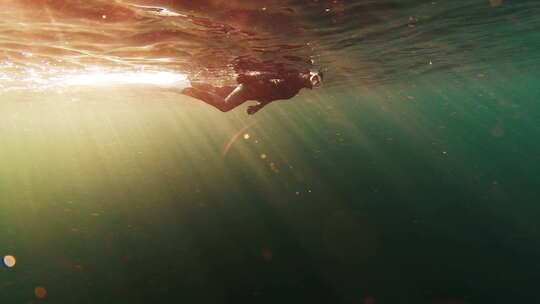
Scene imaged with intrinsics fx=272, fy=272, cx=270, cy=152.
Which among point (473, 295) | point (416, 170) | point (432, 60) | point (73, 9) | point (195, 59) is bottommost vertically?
point (416, 170)

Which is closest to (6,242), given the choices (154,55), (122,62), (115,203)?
(115,203)

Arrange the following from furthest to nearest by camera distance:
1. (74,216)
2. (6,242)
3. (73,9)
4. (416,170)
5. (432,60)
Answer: (416,170)
(432,60)
(74,216)
(6,242)
(73,9)

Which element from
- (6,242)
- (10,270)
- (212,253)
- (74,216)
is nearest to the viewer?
(10,270)

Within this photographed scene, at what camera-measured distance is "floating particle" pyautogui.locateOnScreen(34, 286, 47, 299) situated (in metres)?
8.12

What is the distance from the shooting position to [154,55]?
10922mm

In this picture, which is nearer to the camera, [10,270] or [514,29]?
[10,270]

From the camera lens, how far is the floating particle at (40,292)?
812 centimetres

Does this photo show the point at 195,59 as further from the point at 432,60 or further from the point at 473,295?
the point at 432,60

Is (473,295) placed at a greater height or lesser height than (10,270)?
lesser

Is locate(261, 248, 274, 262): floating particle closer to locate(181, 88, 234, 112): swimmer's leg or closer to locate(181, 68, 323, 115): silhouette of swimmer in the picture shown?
locate(181, 68, 323, 115): silhouette of swimmer

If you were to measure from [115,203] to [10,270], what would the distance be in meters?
7.91

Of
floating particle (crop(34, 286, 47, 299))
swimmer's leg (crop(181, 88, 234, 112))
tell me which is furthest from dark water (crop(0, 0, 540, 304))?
Answer: swimmer's leg (crop(181, 88, 234, 112))

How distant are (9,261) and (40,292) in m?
3.27

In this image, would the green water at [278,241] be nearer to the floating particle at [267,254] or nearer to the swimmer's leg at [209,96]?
the floating particle at [267,254]
